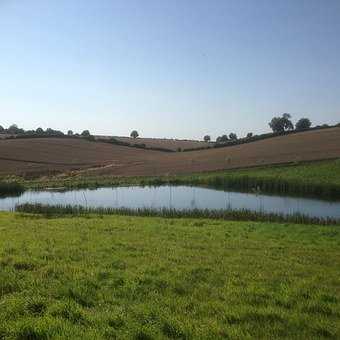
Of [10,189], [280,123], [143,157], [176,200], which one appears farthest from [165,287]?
A: [280,123]

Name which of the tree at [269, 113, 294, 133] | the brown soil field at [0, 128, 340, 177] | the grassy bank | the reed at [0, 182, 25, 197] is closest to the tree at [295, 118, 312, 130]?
the tree at [269, 113, 294, 133]

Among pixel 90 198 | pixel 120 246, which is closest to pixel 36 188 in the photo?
pixel 90 198

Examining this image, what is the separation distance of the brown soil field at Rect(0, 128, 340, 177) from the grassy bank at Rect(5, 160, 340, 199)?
15.5ft

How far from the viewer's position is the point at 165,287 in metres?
9.47

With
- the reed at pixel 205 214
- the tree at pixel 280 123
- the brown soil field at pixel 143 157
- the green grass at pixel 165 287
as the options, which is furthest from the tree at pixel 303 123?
the green grass at pixel 165 287

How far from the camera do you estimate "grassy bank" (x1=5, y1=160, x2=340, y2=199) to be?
44438 mm

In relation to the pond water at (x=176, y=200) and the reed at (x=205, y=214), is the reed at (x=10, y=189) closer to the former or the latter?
the pond water at (x=176, y=200)

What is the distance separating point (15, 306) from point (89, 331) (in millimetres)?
1607

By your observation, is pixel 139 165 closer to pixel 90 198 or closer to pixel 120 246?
pixel 90 198

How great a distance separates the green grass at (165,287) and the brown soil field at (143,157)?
159 ft

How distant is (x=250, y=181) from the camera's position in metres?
49.9

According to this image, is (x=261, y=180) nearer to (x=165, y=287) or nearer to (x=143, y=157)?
(x=143, y=157)

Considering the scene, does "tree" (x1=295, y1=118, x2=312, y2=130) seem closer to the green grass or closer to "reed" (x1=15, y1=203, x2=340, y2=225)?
"reed" (x1=15, y1=203, x2=340, y2=225)

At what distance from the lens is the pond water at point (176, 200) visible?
35031 mm
